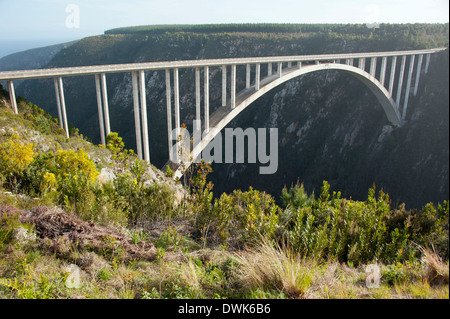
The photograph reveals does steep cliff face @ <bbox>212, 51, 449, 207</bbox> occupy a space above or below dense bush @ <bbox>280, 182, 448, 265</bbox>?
below

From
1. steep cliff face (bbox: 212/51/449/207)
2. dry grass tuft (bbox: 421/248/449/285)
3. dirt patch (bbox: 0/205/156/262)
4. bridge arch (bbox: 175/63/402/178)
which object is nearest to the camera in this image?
dry grass tuft (bbox: 421/248/449/285)

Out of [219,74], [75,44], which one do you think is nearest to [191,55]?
[219,74]

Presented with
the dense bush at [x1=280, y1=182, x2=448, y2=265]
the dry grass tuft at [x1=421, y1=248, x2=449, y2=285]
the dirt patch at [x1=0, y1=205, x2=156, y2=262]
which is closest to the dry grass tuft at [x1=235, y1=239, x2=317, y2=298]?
the dense bush at [x1=280, y1=182, x2=448, y2=265]

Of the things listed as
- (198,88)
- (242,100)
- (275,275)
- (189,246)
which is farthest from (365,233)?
(242,100)

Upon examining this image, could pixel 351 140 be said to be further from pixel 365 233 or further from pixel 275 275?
pixel 275 275

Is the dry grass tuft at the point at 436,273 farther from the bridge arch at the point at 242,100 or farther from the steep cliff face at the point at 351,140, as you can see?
the steep cliff face at the point at 351,140

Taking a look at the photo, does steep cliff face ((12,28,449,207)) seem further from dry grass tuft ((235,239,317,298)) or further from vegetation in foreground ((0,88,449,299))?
dry grass tuft ((235,239,317,298))
